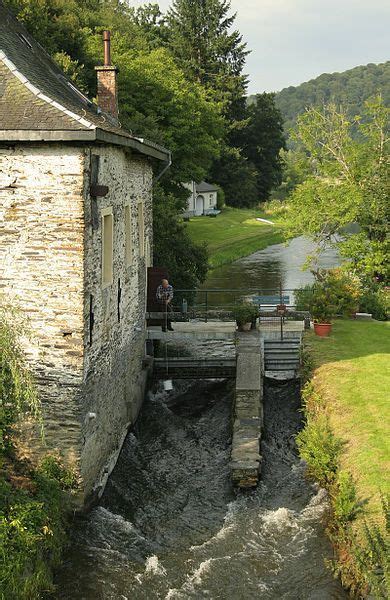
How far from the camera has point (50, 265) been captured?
1151cm

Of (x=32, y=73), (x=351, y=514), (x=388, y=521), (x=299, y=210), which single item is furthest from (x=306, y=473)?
(x=299, y=210)

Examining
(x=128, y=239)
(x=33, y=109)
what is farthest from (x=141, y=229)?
(x=33, y=109)

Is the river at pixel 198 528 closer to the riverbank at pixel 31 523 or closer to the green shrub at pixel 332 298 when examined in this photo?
the riverbank at pixel 31 523

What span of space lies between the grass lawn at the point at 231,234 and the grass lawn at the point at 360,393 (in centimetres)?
2184

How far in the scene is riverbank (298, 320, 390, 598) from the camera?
944 centimetres

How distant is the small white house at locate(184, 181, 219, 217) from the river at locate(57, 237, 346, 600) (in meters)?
48.8

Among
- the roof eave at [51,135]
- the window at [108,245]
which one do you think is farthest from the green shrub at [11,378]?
the roof eave at [51,135]

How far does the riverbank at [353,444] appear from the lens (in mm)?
9438

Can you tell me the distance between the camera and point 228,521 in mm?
12352

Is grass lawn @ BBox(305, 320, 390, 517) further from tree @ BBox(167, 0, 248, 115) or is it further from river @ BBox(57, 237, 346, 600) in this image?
tree @ BBox(167, 0, 248, 115)

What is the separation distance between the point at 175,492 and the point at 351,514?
4.29 meters

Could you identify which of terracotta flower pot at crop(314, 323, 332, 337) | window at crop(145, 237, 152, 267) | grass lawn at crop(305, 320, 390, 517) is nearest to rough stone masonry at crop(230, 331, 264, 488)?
grass lawn at crop(305, 320, 390, 517)

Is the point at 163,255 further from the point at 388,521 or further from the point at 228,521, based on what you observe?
the point at 388,521

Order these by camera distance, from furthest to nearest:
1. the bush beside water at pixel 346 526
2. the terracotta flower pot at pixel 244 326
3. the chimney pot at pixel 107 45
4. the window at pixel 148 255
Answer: the terracotta flower pot at pixel 244 326 < the window at pixel 148 255 < the chimney pot at pixel 107 45 < the bush beside water at pixel 346 526
